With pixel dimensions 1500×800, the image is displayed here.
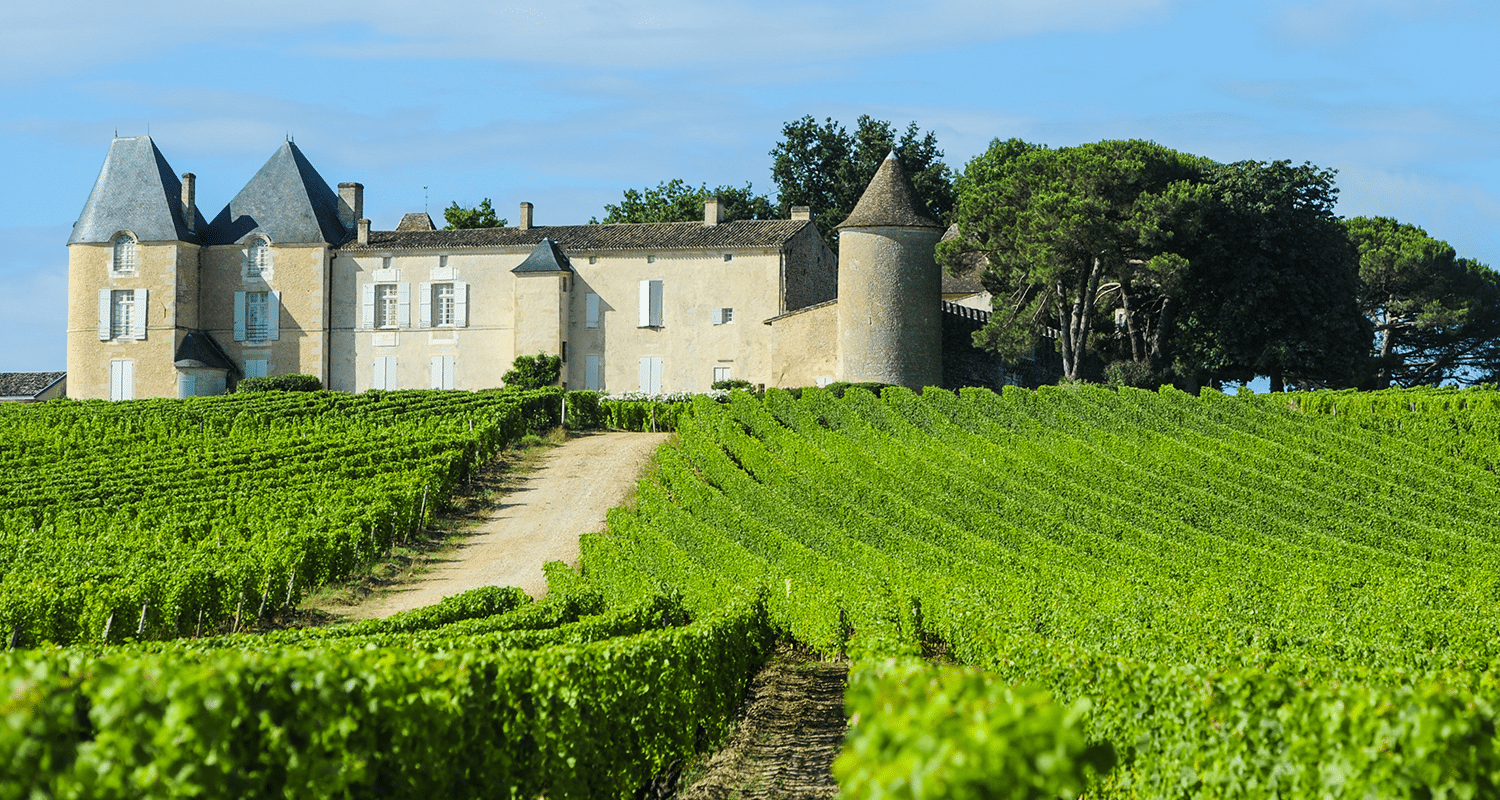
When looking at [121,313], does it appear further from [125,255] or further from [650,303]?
Result: [650,303]

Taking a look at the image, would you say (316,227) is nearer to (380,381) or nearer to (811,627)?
(380,381)

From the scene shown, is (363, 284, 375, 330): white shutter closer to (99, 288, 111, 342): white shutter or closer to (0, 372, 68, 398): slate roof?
(99, 288, 111, 342): white shutter

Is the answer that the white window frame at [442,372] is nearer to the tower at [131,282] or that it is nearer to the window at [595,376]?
the window at [595,376]

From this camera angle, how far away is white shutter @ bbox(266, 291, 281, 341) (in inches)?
1935

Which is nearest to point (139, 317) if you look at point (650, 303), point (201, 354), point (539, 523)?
point (201, 354)

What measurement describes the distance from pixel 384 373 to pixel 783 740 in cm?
3825

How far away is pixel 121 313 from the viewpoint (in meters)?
49.6

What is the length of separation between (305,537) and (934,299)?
24625 mm

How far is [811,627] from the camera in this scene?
1703cm

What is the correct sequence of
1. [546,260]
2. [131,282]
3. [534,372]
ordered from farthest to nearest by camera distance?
[131,282] < [546,260] < [534,372]

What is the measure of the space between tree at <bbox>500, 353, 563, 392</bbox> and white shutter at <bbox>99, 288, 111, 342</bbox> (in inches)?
607

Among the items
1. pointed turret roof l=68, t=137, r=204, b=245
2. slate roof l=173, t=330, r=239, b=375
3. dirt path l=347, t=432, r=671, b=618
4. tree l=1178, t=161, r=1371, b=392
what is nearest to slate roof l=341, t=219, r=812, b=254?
slate roof l=173, t=330, r=239, b=375

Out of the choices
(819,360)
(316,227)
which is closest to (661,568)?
(819,360)

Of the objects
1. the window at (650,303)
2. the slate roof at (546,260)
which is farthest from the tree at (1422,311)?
the slate roof at (546,260)
